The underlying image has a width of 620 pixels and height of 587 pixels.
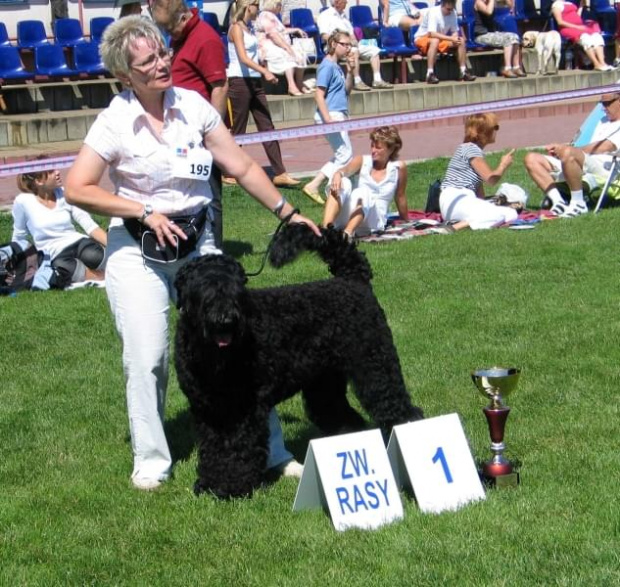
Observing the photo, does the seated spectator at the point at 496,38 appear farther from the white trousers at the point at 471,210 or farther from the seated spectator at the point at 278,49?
the white trousers at the point at 471,210

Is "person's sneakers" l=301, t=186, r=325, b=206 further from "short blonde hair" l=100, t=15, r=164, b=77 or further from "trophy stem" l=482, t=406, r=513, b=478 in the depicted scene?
"trophy stem" l=482, t=406, r=513, b=478

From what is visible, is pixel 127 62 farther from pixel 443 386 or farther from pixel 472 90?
pixel 472 90

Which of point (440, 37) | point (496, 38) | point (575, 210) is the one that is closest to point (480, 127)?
point (575, 210)

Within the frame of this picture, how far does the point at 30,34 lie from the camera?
2053 centimetres

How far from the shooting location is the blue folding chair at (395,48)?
2308cm

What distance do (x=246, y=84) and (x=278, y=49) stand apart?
626 centimetres

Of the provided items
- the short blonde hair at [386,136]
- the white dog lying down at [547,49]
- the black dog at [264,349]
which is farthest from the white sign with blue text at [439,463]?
the white dog lying down at [547,49]

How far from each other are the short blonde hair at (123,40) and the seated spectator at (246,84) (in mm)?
7850

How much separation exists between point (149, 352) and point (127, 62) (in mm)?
1258

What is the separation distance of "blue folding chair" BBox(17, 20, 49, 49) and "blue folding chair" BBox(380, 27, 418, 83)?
6.81 metres

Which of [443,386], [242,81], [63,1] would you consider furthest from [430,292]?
[63,1]

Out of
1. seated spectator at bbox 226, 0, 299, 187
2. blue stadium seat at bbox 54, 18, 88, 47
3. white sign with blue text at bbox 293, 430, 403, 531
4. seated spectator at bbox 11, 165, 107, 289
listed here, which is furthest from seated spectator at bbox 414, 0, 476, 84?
white sign with blue text at bbox 293, 430, 403, 531

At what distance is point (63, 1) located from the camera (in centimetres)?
2217

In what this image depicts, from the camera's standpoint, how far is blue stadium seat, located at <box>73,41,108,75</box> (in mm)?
20109
